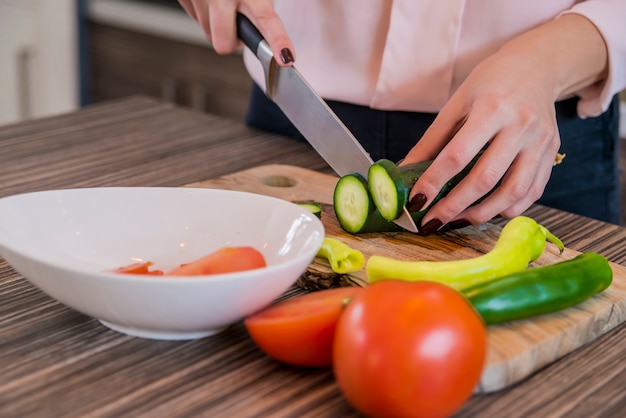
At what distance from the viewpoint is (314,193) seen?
4.33 feet

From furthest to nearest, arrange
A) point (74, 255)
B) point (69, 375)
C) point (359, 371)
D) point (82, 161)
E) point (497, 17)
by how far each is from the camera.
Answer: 1. point (82, 161)
2. point (497, 17)
3. point (74, 255)
4. point (69, 375)
5. point (359, 371)

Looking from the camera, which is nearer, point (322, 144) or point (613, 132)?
point (322, 144)

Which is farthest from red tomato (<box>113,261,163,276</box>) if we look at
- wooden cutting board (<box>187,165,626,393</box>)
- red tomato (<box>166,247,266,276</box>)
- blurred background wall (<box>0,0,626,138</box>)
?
blurred background wall (<box>0,0,626,138</box>)

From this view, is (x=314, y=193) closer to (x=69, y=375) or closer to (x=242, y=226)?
(x=242, y=226)

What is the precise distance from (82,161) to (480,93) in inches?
27.8

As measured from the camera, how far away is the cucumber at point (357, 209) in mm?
1119

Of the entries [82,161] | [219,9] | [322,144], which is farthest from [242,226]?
[82,161]

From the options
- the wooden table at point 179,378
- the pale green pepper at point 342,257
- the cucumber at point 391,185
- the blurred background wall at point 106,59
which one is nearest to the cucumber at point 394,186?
the cucumber at point 391,185

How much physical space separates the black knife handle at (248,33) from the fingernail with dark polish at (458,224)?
0.39 metres

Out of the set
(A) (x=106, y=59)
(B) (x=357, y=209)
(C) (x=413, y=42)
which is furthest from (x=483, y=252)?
(A) (x=106, y=59)

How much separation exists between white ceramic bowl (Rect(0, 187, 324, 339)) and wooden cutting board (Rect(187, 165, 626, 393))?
4.1 inches

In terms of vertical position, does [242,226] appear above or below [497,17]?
below

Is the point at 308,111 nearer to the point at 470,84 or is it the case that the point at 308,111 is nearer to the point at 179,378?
the point at 470,84

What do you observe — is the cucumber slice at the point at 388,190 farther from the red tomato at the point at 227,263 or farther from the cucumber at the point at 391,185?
the red tomato at the point at 227,263
